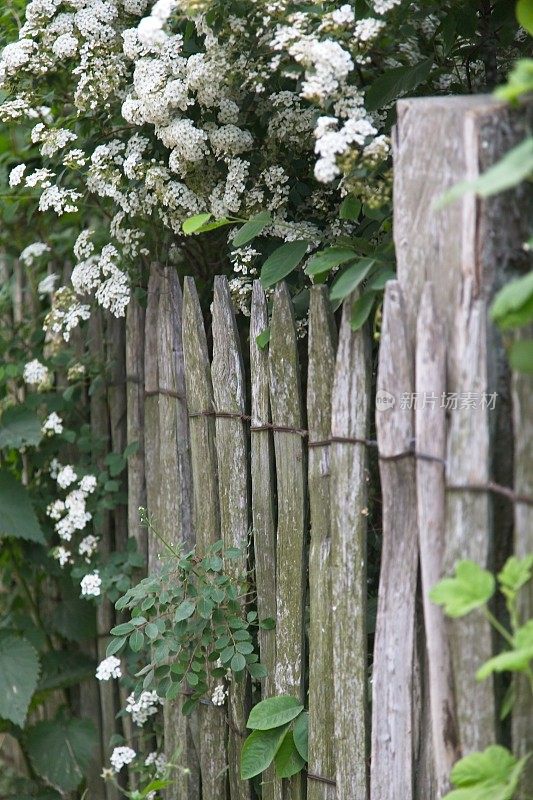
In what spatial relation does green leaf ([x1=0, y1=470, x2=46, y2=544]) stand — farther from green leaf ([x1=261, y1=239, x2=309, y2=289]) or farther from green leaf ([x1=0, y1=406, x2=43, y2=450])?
green leaf ([x1=261, y1=239, x2=309, y2=289])

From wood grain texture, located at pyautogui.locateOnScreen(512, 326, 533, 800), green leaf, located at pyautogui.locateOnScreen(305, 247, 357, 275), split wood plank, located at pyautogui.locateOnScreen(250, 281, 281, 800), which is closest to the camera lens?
wood grain texture, located at pyautogui.locateOnScreen(512, 326, 533, 800)

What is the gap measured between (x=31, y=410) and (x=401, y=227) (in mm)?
1709

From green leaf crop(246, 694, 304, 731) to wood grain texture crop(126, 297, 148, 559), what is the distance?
0.85 meters

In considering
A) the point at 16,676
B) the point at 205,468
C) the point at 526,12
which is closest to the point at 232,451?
the point at 205,468

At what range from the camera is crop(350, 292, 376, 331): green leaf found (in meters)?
1.92

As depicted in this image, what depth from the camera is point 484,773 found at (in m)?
1.55

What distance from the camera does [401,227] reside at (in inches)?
71.5

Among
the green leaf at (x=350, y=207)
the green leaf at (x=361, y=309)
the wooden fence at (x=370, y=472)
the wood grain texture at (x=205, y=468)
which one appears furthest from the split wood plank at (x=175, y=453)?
the green leaf at (x=361, y=309)

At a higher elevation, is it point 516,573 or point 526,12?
point 526,12

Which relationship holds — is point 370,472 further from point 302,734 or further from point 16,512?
point 16,512

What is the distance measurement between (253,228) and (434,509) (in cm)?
85

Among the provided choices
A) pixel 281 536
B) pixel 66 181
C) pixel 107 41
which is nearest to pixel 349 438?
pixel 281 536

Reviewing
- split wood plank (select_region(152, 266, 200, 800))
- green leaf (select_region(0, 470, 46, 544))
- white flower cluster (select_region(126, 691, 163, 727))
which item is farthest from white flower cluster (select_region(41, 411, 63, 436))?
white flower cluster (select_region(126, 691, 163, 727))

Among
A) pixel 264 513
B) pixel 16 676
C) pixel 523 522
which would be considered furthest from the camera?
pixel 16 676
